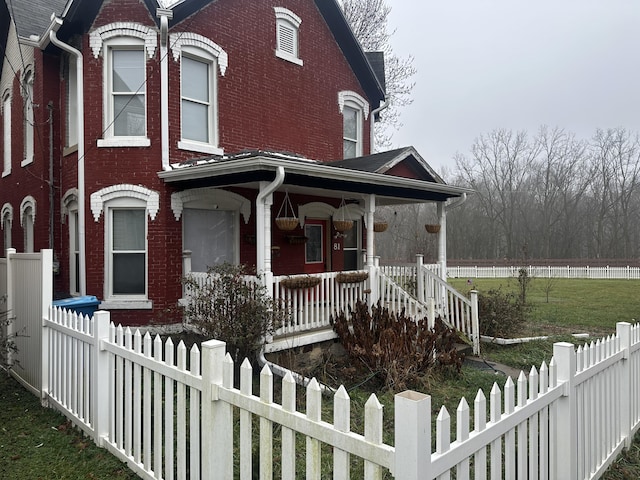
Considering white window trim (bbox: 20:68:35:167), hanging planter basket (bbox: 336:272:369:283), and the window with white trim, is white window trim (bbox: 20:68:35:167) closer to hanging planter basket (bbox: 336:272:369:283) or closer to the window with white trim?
the window with white trim

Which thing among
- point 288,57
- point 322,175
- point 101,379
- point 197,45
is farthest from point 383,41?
point 101,379

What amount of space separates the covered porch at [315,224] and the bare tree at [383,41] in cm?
1127

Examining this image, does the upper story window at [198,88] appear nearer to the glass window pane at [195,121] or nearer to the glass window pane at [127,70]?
the glass window pane at [195,121]

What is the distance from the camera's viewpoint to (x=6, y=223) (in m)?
13.4

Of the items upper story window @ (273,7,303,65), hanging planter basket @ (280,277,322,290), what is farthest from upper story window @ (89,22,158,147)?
hanging planter basket @ (280,277,322,290)

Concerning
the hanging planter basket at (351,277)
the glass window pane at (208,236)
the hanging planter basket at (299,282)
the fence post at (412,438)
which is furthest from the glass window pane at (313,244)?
the fence post at (412,438)

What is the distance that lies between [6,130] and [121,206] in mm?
7078

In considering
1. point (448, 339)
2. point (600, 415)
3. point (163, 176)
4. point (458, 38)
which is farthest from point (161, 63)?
point (458, 38)

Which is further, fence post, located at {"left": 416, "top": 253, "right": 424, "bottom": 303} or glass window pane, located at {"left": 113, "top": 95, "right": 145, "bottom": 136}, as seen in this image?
fence post, located at {"left": 416, "top": 253, "right": 424, "bottom": 303}

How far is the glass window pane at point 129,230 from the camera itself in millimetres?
9031

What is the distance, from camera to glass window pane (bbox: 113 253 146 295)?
8.98 meters

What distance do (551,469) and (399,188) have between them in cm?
715

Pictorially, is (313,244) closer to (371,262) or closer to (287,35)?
(371,262)

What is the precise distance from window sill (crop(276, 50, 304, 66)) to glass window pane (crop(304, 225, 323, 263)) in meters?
4.11
